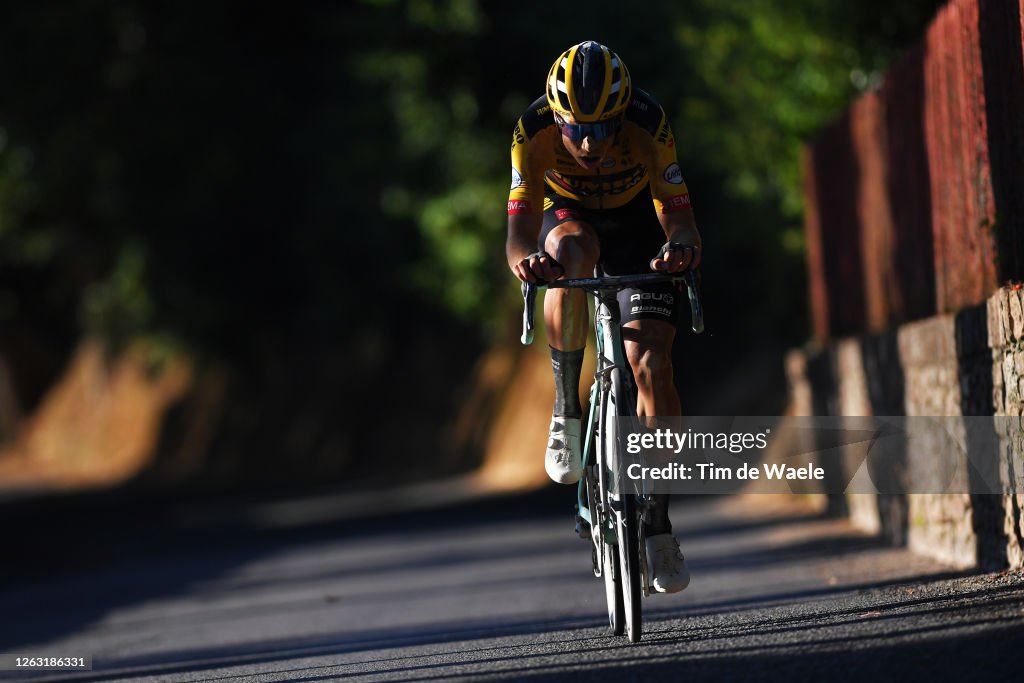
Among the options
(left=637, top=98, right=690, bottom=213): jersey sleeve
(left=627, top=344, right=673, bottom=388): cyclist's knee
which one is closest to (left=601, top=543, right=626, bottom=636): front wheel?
(left=627, top=344, right=673, bottom=388): cyclist's knee

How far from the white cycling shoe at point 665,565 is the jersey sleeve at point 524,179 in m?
1.50

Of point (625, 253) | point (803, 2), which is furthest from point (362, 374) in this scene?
point (625, 253)

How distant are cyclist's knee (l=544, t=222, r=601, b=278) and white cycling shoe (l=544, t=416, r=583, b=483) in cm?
67

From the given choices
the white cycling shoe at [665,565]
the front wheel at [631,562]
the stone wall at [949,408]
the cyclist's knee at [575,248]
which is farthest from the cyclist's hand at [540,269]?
the stone wall at [949,408]

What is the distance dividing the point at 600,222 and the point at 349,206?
25193mm

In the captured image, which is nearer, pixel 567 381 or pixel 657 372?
pixel 657 372

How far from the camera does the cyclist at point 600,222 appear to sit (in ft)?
22.7

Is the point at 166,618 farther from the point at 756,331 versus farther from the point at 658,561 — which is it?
the point at 756,331

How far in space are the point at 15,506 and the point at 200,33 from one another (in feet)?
33.2

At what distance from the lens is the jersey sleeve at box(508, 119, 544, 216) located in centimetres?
721

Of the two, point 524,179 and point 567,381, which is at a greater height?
point 524,179

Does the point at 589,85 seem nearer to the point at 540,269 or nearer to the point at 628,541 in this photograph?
the point at 540,269

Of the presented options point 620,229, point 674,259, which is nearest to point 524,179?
point 620,229

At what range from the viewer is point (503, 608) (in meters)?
10.2
